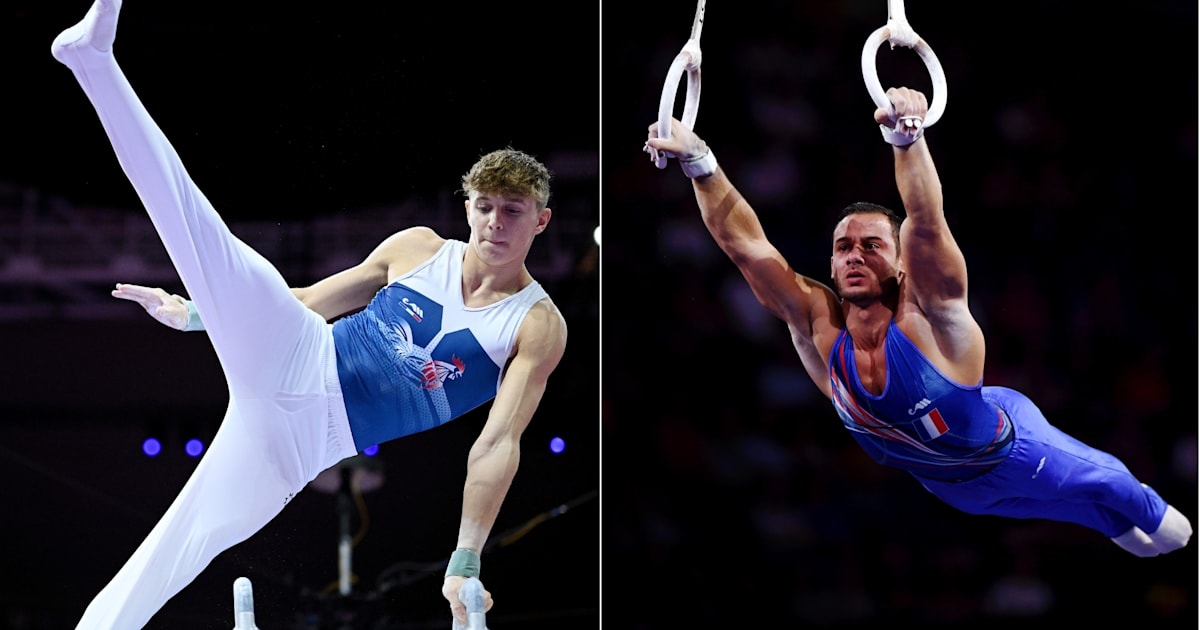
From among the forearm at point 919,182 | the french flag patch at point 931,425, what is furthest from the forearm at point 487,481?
the forearm at point 919,182

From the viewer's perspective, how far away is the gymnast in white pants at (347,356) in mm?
3486

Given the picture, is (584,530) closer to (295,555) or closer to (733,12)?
(295,555)

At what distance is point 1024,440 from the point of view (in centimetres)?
375

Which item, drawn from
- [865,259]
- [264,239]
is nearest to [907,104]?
[865,259]

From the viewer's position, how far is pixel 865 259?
3.81 metres

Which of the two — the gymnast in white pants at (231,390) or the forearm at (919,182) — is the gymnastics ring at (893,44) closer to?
the forearm at (919,182)

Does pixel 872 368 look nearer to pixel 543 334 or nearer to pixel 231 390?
pixel 543 334

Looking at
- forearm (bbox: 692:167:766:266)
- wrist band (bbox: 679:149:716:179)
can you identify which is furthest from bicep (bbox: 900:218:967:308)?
wrist band (bbox: 679:149:716:179)

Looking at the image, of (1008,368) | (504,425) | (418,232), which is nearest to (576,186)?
(418,232)

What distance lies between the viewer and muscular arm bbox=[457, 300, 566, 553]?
3887mm

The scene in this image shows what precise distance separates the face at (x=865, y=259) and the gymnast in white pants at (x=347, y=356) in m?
0.91

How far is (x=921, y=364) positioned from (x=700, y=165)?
2.88ft

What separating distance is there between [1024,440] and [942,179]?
2.69 feet

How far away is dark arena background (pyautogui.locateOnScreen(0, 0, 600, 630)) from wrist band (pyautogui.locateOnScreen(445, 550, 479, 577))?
48 cm
